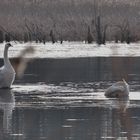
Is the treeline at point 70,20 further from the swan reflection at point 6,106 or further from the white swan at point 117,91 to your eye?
the white swan at point 117,91

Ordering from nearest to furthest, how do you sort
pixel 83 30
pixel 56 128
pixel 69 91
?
pixel 56 128
pixel 69 91
pixel 83 30

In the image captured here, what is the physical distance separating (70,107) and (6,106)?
112 cm

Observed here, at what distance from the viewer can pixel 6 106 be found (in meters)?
13.3

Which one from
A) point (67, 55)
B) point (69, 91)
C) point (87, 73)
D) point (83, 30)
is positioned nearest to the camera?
point (69, 91)

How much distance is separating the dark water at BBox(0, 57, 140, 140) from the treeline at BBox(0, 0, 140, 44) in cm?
1010

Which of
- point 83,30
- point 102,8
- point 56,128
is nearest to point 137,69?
point 56,128

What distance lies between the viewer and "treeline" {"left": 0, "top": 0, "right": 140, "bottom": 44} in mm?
32656

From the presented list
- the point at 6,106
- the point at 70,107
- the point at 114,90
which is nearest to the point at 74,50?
the point at 114,90

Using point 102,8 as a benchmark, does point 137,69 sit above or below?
above

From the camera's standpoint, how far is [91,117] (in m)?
11.7

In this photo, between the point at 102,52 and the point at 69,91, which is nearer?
the point at 69,91

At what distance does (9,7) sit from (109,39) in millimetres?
9450

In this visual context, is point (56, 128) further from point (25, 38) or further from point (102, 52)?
point (25, 38)

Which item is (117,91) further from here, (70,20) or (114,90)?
(70,20)
